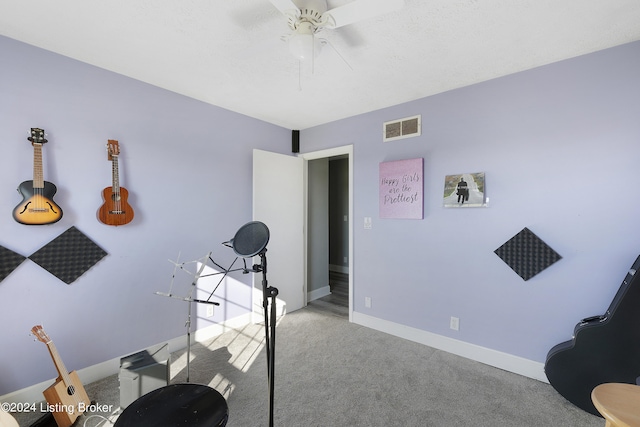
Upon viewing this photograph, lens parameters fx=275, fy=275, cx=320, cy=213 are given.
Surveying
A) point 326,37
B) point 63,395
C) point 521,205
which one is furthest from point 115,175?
point 521,205

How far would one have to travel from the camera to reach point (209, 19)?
5.33 feet

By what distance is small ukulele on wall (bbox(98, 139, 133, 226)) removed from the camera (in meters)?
2.17

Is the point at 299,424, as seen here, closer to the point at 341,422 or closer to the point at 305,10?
the point at 341,422

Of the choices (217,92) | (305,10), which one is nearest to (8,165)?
(217,92)

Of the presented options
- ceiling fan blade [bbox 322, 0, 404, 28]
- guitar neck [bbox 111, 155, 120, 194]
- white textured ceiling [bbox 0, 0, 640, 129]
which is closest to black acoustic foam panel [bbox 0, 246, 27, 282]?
guitar neck [bbox 111, 155, 120, 194]

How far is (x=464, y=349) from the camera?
2.49 m

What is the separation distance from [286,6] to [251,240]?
111cm

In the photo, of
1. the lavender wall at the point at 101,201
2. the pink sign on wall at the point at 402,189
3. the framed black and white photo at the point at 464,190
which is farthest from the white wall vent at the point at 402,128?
the lavender wall at the point at 101,201

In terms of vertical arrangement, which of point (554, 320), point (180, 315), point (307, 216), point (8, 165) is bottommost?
point (180, 315)

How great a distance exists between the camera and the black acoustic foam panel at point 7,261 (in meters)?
1.80

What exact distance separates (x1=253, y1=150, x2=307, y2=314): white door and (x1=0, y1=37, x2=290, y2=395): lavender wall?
0.32 meters

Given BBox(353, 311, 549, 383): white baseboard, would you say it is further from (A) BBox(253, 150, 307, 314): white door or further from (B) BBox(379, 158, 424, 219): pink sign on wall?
(B) BBox(379, 158, 424, 219): pink sign on wall

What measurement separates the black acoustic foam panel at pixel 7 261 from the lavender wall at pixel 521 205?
2927 millimetres

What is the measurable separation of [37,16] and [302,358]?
118 inches
